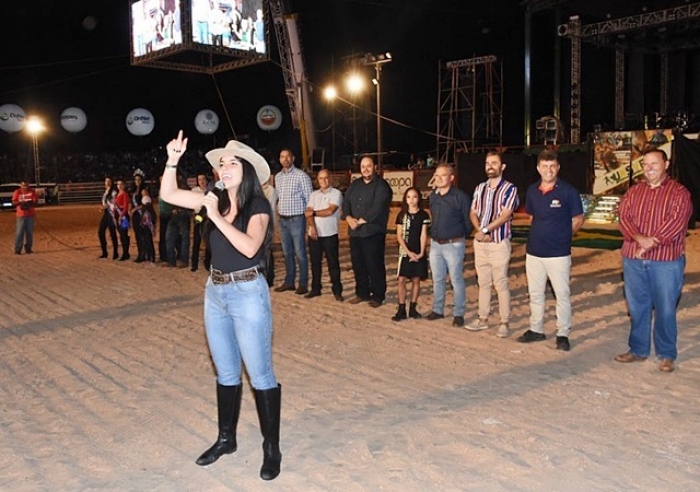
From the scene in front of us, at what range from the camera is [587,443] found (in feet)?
12.8

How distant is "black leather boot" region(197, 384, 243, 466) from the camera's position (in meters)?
3.67

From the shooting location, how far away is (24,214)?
1384 cm

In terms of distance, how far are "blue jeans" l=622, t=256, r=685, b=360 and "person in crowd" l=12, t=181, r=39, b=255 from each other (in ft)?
39.8

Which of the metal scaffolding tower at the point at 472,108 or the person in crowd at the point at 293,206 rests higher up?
the metal scaffolding tower at the point at 472,108

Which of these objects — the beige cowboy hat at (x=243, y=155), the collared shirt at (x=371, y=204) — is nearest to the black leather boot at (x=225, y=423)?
the beige cowboy hat at (x=243, y=155)

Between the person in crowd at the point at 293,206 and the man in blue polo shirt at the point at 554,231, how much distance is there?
3355mm

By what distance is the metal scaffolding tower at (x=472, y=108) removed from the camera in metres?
28.9

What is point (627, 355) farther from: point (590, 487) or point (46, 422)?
point (46, 422)

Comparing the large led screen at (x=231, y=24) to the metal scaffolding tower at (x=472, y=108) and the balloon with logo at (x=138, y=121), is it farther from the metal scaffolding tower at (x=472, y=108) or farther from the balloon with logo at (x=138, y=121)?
the metal scaffolding tower at (x=472, y=108)

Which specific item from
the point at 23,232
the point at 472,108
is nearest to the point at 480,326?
the point at 23,232

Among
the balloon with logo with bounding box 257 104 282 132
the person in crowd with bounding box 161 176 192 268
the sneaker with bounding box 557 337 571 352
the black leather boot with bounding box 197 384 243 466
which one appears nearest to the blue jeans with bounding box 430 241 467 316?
the sneaker with bounding box 557 337 571 352

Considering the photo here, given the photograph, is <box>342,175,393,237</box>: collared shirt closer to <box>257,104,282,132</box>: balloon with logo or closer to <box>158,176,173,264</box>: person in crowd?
<box>158,176,173,264</box>: person in crowd

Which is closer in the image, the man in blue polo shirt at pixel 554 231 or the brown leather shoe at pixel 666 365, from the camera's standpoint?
the brown leather shoe at pixel 666 365

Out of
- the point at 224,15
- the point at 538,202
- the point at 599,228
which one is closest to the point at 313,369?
the point at 538,202
